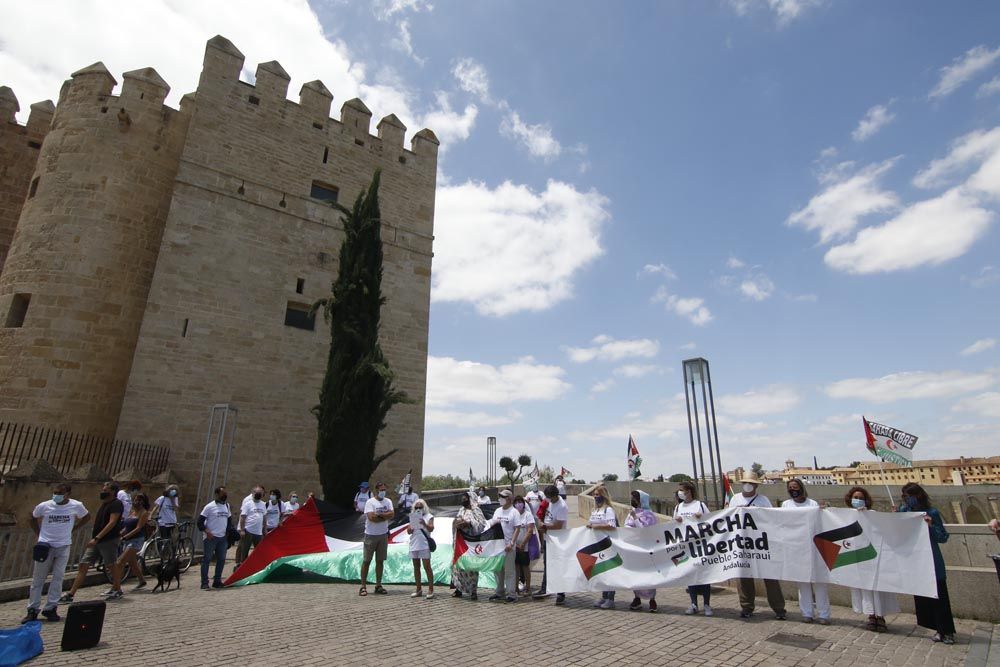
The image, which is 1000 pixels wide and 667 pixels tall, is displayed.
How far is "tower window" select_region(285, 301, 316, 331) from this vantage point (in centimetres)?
1766

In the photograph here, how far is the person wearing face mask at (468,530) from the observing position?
7.79 meters

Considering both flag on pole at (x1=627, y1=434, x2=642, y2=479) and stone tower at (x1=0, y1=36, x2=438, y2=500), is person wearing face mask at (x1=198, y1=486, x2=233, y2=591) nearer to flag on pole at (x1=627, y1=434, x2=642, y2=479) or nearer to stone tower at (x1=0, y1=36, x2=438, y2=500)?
stone tower at (x1=0, y1=36, x2=438, y2=500)

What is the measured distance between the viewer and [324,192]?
19766 mm

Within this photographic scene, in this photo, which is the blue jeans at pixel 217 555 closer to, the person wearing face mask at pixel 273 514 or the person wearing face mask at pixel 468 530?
the person wearing face mask at pixel 273 514

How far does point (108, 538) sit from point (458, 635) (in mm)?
5949

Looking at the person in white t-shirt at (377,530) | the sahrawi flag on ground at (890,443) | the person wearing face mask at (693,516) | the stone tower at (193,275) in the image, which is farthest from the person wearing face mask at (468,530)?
the sahrawi flag on ground at (890,443)

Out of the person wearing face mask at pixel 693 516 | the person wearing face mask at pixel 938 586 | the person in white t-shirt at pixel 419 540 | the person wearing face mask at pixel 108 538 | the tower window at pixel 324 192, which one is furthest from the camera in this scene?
the tower window at pixel 324 192

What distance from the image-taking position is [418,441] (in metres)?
18.9

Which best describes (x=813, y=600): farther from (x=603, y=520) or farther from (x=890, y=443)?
(x=890, y=443)

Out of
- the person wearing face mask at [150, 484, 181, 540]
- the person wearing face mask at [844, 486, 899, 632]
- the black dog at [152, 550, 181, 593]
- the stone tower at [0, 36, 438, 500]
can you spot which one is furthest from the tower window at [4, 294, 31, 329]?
the person wearing face mask at [844, 486, 899, 632]

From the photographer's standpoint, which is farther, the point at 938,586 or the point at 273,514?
the point at 273,514

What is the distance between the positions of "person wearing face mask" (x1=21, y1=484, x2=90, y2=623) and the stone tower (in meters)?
8.28

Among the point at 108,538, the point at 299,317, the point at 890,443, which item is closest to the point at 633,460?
the point at 890,443

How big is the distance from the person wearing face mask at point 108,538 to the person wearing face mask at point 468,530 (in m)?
5.14
